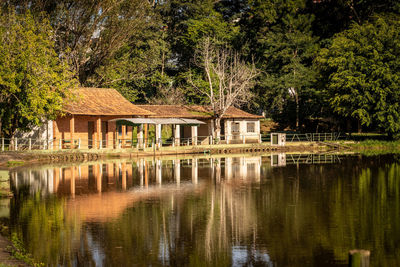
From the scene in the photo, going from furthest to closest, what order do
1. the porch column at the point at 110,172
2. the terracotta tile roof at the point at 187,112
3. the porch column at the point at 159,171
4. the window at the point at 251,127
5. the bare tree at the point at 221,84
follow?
the window at the point at 251,127 < the bare tree at the point at 221,84 < the terracotta tile roof at the point at 187,112 < the porch column at the point at 110,172 < the porch column at the point at 159,171

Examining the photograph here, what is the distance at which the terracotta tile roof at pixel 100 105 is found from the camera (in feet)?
151

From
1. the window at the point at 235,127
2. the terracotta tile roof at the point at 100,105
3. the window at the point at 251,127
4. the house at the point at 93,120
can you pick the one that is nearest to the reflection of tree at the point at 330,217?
the house at the point at 93,120

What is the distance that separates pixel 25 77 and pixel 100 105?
842 cm

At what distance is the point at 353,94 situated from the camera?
5297 centimetres

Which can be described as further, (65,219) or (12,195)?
(12,195)

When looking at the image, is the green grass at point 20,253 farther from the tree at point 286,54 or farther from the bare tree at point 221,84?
the tree at point 286,54

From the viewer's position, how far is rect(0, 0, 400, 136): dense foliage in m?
53.3

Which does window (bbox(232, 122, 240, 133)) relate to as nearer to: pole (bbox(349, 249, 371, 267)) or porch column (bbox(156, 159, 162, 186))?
porch column (bbox(156, 159, 162, 186))

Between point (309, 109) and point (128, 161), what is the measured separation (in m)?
26.9

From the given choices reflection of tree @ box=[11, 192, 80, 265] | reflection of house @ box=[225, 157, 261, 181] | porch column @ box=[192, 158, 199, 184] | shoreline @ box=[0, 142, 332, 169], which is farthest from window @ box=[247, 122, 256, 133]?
reflection of tree @ box=[11, 192, 80, 265]

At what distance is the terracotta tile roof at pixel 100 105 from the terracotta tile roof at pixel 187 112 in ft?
9.19

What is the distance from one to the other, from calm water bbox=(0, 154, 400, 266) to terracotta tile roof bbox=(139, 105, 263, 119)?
809 inches

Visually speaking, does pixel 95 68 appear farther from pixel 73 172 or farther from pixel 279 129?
pixel 73 172

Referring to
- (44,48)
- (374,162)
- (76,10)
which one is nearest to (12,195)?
(44,48)
